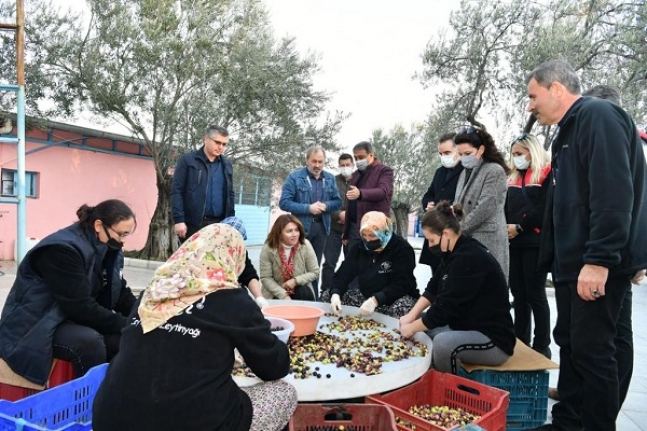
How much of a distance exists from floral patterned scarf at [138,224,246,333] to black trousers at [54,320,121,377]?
3.27 feet

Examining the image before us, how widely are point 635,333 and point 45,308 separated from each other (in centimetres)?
580

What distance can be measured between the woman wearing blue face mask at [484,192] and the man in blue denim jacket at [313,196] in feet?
5.17

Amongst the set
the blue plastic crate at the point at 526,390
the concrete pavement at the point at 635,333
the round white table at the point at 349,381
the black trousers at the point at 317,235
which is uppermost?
the black trousers at the point at 317,235

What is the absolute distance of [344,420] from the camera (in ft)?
6.59

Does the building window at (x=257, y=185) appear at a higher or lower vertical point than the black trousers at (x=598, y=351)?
higher

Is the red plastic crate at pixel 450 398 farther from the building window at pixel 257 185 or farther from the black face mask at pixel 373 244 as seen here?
the building window at pixel 257 185

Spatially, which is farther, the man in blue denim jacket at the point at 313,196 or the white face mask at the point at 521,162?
the man in blue denim jacket at the point at 313,196

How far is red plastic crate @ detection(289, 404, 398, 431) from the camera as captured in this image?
6.51 feet

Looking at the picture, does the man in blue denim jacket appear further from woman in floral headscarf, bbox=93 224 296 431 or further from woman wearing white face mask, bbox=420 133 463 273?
woman in floral headscarf, bbox=93 224 296 431

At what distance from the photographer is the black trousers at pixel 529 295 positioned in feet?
11.8

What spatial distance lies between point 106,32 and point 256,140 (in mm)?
Answer: 3172

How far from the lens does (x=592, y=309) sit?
215 centimetres

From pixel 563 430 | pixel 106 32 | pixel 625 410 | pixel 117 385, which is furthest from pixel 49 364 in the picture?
pixel 106 32

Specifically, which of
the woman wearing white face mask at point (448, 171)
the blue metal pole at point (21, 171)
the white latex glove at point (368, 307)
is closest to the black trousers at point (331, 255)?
the woman wearing white face mask at point (448, 171)
